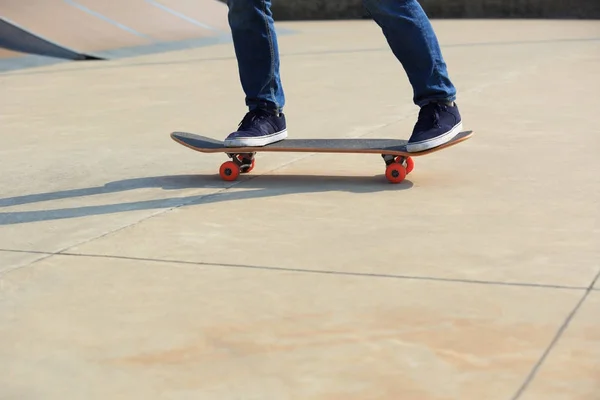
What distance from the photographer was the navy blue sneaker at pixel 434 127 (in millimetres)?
3389

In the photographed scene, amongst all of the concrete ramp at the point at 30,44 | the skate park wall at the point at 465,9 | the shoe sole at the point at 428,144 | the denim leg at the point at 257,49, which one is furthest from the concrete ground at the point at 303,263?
the skate park wall at the point at 465,9

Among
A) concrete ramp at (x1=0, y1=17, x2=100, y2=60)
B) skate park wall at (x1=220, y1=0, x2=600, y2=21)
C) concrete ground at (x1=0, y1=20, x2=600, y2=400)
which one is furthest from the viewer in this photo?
skate park wall at (x1=220, y1=0, x2=600, y2=21)

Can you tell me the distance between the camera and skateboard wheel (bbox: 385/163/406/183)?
3.41 meters

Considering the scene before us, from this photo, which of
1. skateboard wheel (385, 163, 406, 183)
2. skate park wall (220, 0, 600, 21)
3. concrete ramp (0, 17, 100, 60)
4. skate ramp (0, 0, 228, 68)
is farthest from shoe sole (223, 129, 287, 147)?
skate park wall (220, 0, 600, 21)

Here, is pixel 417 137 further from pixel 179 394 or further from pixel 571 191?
pixel 179 394

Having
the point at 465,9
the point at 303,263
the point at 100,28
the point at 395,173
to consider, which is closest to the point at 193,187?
the point at 395,173

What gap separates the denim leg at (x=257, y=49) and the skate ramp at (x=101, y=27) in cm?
467

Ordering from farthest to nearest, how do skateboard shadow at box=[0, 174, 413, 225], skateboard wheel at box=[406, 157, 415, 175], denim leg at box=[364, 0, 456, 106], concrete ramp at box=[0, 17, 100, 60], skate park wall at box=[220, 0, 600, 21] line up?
1. skate park wall at box=[220, 0, 600, 21]
2. concrete ramp at box=[0, 17, 100, 60]
3. skateboard wheel at box=[406, 157, 415, 175]
4. denim leg at box=[364, 0, 456, 106]
5. skateboard shadow at box=[0, 174, 413, 225]

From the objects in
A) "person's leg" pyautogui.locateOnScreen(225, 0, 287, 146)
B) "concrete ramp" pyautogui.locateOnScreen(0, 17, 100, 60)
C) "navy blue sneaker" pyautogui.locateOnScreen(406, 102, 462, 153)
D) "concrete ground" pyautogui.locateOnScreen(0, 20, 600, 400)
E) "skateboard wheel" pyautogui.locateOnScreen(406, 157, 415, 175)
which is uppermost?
"concrete ramp" pyautogui.locateOnScreen(0, 17, 100, 60)

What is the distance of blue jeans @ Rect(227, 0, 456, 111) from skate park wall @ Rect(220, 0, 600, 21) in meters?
9.57

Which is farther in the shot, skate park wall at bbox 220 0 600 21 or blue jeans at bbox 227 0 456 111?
skate park wall at bbox 220 0 600 21

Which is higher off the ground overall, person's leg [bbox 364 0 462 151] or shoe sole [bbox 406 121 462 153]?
person's leg [bbox 364 0 462 151]

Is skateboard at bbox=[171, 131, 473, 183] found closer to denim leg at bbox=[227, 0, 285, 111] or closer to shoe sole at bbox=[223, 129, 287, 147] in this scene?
shoe sole at bbox=[223, 129, 287, 147]

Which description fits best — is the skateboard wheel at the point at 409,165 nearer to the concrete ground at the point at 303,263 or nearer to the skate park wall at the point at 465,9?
the concrete ground at the point at 303,263
